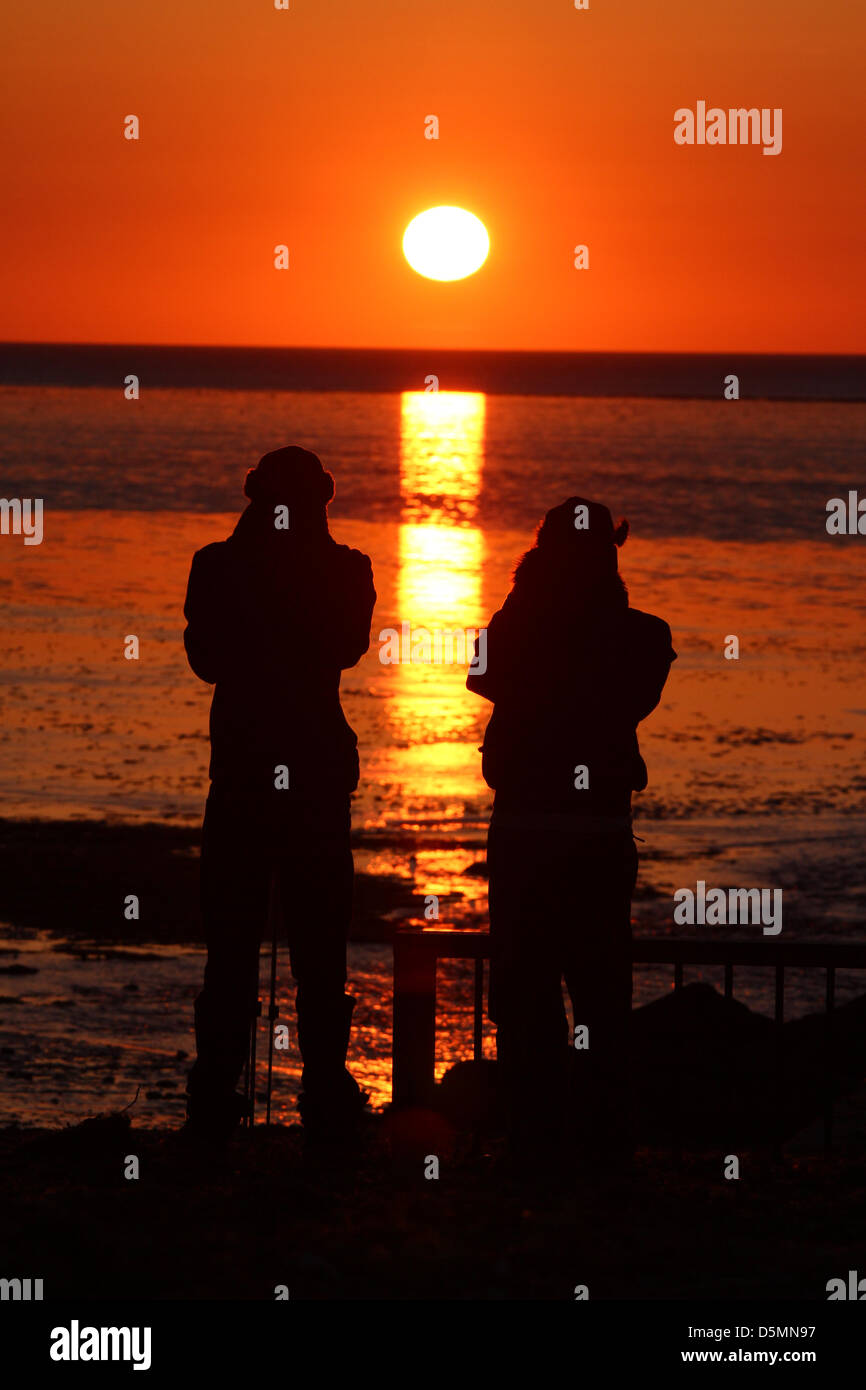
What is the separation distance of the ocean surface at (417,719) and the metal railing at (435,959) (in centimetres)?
254

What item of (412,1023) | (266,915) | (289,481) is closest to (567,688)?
(289,481)

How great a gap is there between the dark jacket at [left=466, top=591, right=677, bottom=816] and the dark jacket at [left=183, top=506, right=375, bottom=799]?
1.51 feet

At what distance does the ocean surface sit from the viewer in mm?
9680

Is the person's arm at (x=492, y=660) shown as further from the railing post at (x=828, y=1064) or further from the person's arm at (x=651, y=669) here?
the railing post at (x=828, y=1064)

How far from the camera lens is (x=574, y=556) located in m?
5.11

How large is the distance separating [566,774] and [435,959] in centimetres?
95

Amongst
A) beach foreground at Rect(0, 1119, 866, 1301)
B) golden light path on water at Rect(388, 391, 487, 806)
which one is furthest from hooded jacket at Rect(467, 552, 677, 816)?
golden light path on water at Rect(388, 391, 487, 806)

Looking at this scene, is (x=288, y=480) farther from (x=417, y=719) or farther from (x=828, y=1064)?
(x=417, y=719)

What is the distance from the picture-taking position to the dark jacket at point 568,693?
516 cm

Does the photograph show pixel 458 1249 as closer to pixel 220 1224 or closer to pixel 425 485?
pixel 220 1224

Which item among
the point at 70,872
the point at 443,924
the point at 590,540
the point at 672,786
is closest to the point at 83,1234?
the point at 590,540

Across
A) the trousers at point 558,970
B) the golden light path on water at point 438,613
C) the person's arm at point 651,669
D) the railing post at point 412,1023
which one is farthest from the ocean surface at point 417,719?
the person's arm at point 651,669

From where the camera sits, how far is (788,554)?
33.1 metres

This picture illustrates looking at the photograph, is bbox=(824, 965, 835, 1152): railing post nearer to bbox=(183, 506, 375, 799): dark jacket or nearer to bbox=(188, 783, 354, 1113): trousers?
bbox=(188, 783, 354, 1113): trousers
